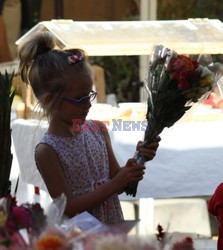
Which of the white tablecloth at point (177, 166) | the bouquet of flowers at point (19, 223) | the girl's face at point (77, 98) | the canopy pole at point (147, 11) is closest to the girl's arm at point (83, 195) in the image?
the girl's face at point (77, 98)

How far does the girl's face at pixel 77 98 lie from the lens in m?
2.06

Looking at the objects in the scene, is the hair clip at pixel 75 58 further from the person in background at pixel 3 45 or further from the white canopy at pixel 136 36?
the person in background at pixel 3 45

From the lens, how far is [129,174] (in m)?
2.02

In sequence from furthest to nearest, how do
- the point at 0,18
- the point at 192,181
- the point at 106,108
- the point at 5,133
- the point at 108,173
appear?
the point at 0,18
the point at 106,108
the point at 192,181
the point at 108,173
the point at 5,133

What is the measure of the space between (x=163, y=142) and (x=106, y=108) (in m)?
0.54

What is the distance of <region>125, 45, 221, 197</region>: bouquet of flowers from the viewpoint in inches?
81.1

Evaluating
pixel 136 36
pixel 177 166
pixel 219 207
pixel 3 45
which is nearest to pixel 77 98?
pixel 219 207

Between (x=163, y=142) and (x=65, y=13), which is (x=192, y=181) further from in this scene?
(x=65, y=13)

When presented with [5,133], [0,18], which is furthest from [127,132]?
[0,18]

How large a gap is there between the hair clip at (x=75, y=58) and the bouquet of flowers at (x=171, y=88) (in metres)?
0.24

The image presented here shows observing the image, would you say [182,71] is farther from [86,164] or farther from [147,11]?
[147,11]

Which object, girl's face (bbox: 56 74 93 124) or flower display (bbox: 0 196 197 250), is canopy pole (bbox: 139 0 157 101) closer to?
girl's face (bbox: 56 74 93 124)

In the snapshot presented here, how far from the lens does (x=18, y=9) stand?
6406mm

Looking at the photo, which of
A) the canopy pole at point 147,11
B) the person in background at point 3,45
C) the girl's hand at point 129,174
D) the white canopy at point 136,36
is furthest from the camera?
the person in background at point 3,45
